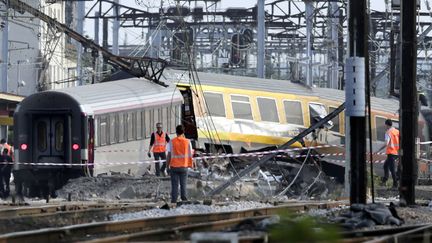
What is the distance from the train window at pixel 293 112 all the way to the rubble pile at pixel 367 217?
17.1 metres

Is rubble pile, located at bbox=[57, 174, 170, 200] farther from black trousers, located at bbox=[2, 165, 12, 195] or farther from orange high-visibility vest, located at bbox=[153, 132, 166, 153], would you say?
black trousers, located at bbox=[2, 165, 12, 195]

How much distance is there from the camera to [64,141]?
28.2 metres

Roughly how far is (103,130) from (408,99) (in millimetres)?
10819

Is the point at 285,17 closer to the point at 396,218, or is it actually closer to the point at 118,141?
the point at 118,141

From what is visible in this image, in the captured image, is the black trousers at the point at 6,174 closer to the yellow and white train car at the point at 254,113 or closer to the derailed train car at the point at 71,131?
the derailed train car at the point at 71,131

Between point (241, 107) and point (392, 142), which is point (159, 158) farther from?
point (392, 142)

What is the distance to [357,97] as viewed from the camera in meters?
19.0

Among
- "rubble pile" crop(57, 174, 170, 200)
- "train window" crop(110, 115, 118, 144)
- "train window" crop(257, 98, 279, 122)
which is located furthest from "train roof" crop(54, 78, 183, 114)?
"train window" crop(257, 98, 279, 122)

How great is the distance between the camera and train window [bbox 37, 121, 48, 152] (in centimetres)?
2848

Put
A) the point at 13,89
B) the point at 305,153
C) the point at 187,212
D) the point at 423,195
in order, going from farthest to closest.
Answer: the point at 13,89
the point at 305,153
the point at 423,195
the point at 187,212

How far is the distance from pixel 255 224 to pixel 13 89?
62.5 metres

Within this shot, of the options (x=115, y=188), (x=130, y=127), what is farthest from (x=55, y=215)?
(x=130, y=127)

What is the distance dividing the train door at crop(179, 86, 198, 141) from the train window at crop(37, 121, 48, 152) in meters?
4.61

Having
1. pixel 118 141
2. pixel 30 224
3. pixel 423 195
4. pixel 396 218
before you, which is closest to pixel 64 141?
pixel 118 141
